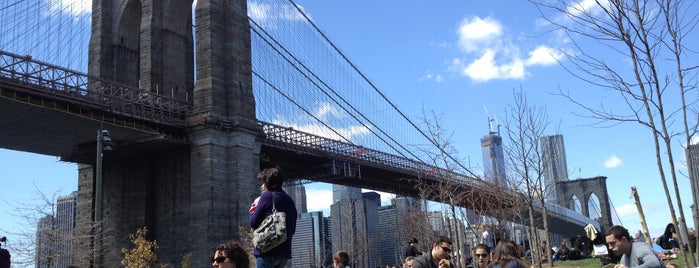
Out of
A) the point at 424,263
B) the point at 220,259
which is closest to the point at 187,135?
the point at 424,263

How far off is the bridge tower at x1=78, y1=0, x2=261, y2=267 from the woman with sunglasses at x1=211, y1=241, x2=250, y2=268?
26718mm

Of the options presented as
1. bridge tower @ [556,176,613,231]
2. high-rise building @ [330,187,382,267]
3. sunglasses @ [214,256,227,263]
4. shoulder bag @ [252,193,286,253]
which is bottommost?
sunglasses @ [214,256,227,263]

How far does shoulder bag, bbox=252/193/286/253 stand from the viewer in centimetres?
600

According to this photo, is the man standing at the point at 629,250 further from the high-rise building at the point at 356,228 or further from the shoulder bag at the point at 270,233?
the high-rise building at the point at 356,228

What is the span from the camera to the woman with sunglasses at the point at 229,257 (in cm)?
524

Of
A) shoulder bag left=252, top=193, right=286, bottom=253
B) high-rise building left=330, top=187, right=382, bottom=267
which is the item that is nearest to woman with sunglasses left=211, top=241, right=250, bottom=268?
shoulder bag left=252, top=193, right=286, bottom=253

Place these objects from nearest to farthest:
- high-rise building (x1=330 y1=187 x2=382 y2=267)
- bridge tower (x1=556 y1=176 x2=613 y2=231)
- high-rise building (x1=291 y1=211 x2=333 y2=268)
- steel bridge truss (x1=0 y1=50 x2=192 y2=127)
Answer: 1. steel bridge truss (x1=0 y1=50 x2=192 y2=127)
2. high-rise building (x1=330 y1=187 x2=382 y2=267)
3. high-rise building (x1=291 y1=211 x2=333 y2=268)
4. bridge tower (x1=556 y1=176 x2=613 y2=231)

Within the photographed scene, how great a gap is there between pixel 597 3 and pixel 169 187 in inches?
1174

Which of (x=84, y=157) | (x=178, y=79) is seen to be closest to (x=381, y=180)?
(x=178, y=79)

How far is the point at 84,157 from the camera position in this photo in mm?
35281

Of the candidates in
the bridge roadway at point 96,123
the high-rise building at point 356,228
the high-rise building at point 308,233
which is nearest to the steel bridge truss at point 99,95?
the bridge roadway at point 96,123

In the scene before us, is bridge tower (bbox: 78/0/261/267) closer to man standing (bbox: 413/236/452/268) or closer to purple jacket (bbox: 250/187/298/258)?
man standing (bbox: 413/236/452/268)

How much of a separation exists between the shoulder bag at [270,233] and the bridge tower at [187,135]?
26035mm

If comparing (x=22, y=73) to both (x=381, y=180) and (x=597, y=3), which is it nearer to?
(x=597, y=3)
